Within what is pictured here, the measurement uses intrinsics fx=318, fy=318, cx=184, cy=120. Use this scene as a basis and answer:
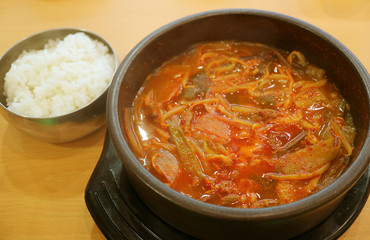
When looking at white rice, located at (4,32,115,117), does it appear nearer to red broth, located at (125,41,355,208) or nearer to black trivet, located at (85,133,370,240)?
red broth, located at (125,41,355,208)

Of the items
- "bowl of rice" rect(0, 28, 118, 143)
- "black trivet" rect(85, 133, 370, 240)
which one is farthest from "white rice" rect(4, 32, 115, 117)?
"black trivet" rect(85, 133, 370, 240)

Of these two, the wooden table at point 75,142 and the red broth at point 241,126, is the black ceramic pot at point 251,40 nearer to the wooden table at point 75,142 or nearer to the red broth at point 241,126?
the red broth at point 241,126

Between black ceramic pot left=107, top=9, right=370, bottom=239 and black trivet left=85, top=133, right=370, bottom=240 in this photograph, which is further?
black trivet left=85, top=133, right=370, bottom=240

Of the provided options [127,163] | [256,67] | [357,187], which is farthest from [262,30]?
[127,163]

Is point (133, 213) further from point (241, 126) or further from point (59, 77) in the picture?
point (59, 77)

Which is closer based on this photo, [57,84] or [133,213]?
[133,213]

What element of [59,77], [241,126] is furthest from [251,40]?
[59,77]

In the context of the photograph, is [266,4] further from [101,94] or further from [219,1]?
[101,94]
